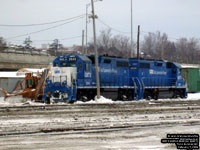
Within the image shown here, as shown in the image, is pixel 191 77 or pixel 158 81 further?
pixel 191 77

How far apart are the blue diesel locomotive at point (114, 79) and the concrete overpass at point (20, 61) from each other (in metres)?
16.5

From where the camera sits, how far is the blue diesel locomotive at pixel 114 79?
20172 millimetres

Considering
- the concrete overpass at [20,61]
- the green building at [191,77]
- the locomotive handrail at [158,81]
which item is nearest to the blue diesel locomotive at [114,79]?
the locomotive handrail at [158,81]

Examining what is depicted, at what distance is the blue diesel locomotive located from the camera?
2017 cm

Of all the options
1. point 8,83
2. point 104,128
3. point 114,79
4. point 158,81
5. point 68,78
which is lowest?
point 104,128

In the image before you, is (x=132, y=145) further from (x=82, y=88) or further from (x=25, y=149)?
(x=82, y=88)

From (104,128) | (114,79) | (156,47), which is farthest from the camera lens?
(156,47)

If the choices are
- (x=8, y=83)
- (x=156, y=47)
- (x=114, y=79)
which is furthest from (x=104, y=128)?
(x=156, y=47)

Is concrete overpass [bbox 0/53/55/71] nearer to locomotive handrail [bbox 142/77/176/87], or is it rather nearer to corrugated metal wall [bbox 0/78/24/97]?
corrugated metal wall [bbox 0/78/24/97]

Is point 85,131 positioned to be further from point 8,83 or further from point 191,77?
point 191,77

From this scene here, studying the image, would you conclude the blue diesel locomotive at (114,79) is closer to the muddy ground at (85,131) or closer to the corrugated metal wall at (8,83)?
the corrugated metal wall at (8,83)

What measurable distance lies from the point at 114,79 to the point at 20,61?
64.0 ft

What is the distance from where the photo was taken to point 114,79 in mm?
22828

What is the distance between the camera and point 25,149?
22.8 ft
